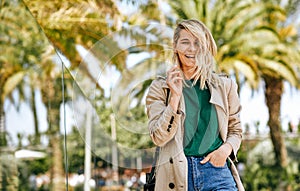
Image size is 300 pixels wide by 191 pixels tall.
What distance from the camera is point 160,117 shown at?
2383 millimetres

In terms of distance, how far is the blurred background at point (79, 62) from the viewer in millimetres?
12625

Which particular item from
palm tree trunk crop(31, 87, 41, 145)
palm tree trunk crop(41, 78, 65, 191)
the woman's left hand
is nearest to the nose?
the woman's left hand

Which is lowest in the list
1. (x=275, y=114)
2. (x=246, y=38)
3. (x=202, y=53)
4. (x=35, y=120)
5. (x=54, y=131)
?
(x=202, y=53)

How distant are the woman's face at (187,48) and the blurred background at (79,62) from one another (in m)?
6.98

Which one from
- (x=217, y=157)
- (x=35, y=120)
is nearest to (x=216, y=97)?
(x=217, y=157)

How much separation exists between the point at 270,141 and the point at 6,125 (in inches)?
305

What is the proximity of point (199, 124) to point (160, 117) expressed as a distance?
0.60ft

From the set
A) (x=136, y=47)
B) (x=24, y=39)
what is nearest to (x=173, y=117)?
(x=136, y=47)

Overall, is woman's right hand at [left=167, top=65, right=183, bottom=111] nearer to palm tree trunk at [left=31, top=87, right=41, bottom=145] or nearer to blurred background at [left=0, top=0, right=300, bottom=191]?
blurred background at [left=0, top=0, right=300, bottom=191]

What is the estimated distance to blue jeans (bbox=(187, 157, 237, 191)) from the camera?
2373 millimetres

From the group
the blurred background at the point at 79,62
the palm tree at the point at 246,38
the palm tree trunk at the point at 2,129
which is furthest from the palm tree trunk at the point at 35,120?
the palm tree at the point at 246,38

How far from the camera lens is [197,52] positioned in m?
2.49

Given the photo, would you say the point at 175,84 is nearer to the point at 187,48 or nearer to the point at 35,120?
the point at 187,48

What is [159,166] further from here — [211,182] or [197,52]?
[197,52]
